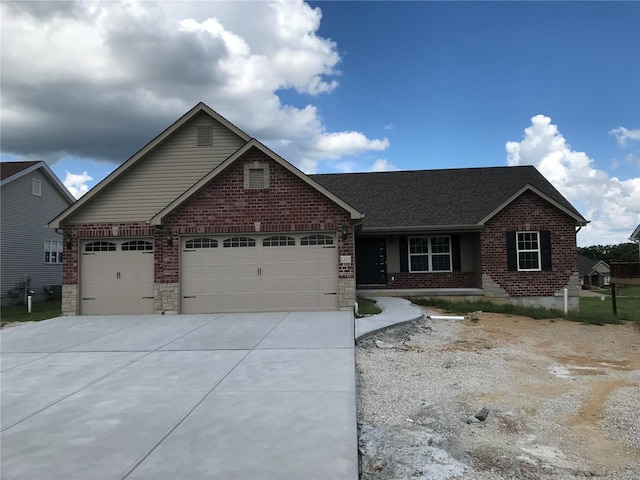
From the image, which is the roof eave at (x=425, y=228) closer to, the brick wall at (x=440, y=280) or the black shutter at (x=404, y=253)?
the black shutter at (x=404, y=253)

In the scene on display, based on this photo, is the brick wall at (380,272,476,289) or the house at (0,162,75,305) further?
the house at (0,162,75,305)

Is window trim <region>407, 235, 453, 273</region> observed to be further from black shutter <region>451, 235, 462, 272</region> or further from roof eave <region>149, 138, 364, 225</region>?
roof eave <region>149, 138, 364, 225</region>

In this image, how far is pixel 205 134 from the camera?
1541cm

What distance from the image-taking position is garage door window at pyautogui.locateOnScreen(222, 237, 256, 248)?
13.7m

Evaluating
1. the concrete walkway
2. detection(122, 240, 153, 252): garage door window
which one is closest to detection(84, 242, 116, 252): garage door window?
detection(122, 240, 153, 252): garage door window

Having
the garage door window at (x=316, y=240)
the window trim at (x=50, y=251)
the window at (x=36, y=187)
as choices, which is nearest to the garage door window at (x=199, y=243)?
the garage door window at (x=316, y=240)

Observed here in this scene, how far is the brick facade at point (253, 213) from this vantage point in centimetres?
1336

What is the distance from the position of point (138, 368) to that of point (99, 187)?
28.7 feet

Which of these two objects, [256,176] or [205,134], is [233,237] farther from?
[205,134]

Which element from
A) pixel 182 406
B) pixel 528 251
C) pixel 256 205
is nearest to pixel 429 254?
pixel 528 251

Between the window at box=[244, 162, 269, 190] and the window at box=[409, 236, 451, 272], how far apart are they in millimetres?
7408

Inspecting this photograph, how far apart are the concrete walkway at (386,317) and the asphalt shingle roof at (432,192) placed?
4.01 m

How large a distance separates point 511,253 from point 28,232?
74.3 feet

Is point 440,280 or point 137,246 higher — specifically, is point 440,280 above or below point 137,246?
below
